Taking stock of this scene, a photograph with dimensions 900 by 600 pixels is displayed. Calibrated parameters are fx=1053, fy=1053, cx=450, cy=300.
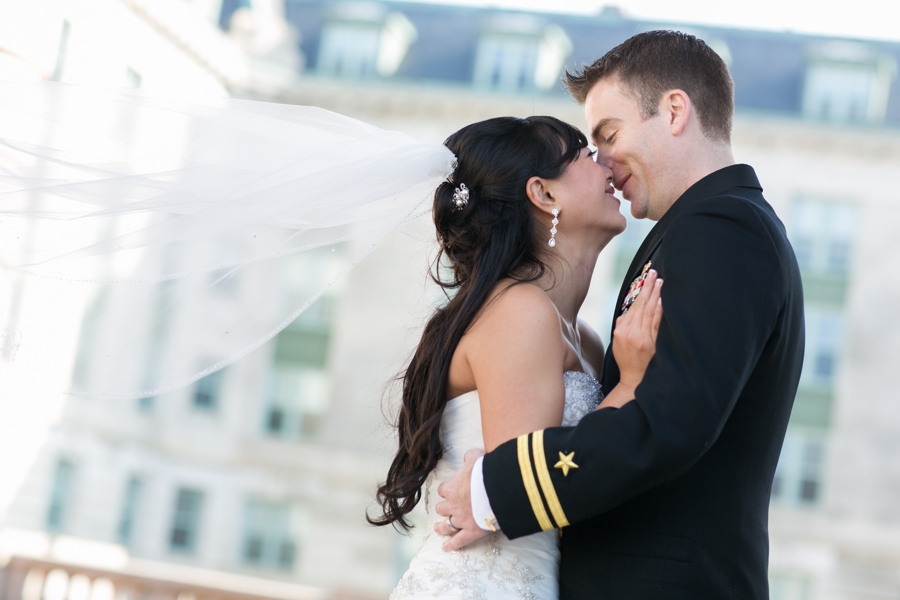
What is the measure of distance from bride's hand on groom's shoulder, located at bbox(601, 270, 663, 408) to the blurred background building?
51.8ft

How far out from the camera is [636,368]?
230 cm

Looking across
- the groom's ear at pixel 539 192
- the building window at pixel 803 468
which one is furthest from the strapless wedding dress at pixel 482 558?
the building window at pixel 803 468

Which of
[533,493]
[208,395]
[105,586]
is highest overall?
[533,493]

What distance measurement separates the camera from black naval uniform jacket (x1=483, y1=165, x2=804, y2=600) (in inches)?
83.6

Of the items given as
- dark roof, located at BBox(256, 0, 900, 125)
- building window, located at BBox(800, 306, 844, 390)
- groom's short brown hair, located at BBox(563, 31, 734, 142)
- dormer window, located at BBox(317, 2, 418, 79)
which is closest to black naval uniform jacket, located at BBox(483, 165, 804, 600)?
groom's short brown hair, located at BBox(563, 31, 734, 142)

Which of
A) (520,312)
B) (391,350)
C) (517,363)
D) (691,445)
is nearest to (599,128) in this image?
(520,312)

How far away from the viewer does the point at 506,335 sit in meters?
2.59

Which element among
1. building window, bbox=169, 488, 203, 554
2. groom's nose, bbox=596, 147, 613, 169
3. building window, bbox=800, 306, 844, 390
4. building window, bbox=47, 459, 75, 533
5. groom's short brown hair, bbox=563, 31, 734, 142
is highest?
groom's short brown hair, bbox=563, 31, 734, 142

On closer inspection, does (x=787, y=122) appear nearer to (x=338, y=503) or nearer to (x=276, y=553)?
(x=338, y=503)

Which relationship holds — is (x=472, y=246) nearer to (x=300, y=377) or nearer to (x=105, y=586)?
(x=105, y=586)

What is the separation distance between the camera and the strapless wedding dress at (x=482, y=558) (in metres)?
2.57

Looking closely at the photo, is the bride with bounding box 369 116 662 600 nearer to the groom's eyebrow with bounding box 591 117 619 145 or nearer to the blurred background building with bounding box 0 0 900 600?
the groom's eyebrow with bounding box 591 117 619 145

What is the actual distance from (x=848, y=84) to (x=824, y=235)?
3090mm

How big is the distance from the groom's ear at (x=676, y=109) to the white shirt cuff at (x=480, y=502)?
42.2 inches
